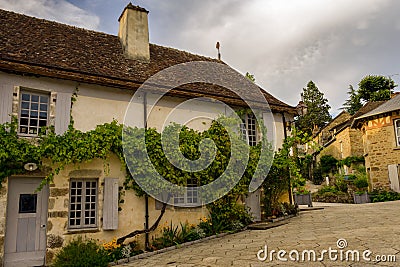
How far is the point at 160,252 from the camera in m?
8.39

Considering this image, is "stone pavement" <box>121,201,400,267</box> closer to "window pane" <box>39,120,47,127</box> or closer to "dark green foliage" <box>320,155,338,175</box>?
"window pane" <box>39,120,47,127</box>

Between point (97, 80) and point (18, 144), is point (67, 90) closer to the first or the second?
point (97, 80)

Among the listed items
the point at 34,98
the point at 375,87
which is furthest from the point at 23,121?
the point at 375,87

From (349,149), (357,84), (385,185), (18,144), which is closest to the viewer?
(18,144)

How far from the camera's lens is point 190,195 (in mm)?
10094

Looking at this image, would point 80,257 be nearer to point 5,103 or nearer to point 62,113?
point 62,113

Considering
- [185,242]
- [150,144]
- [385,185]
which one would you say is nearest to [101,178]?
[150,144]

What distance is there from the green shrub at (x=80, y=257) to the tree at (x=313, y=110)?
123ft

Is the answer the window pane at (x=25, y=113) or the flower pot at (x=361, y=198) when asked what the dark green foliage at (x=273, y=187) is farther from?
the flower pot at (x=361, y=198)

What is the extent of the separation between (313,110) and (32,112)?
3958cm

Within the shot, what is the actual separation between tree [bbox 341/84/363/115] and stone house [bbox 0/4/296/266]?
3274 centimetres

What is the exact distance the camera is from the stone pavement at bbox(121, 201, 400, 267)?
573 cm

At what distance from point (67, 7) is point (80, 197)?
5657 millimetres

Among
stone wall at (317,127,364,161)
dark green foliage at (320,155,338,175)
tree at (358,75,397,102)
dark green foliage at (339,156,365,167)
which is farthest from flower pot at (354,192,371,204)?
tree at (358,75,397,102)
